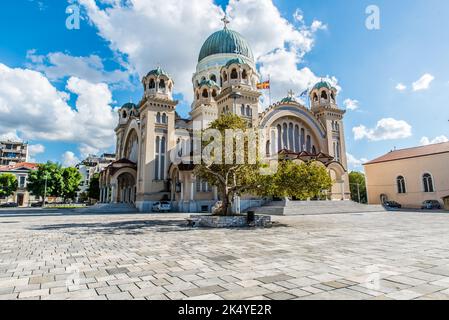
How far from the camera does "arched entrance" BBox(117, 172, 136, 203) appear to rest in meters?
42.8

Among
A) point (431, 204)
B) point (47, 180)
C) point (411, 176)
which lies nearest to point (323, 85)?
point (411, 176)

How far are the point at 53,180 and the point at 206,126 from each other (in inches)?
1248

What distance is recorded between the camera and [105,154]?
4205 inches

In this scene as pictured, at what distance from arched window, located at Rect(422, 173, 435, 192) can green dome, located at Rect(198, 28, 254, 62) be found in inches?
1237

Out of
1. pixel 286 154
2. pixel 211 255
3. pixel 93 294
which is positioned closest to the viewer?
pixel 93 294

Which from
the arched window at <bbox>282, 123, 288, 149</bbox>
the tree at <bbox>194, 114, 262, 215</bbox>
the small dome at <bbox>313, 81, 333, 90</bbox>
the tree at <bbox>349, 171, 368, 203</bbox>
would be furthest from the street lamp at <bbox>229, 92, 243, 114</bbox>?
the tree at <bbox>349, 171, 368, 203</bbox>

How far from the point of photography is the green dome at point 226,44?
46.1 metres

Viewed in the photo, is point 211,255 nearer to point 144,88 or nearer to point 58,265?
point 58,265

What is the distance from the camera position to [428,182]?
37938 millimetres

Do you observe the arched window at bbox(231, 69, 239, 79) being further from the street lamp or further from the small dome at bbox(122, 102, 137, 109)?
the small dome at bbox(122, 102, 137, 109)

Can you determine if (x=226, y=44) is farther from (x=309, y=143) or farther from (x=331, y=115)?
(x=309, y=143)

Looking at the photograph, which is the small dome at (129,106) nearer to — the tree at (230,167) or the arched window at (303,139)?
the arched window at (303,139)
